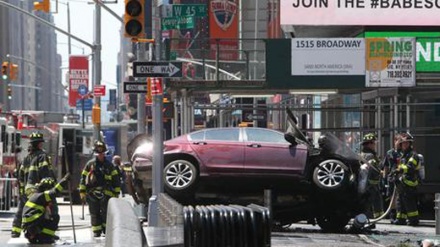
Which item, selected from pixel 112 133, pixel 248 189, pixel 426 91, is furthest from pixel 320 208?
pixel 112 133

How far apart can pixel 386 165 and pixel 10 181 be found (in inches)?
372

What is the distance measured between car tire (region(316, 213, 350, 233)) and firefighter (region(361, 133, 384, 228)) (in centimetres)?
52

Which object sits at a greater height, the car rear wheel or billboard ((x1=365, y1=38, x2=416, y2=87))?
billboard ((x1=365, y1=38, x2=416, y2=87))

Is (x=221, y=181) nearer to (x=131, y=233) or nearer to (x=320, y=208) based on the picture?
(x=320, y=208)

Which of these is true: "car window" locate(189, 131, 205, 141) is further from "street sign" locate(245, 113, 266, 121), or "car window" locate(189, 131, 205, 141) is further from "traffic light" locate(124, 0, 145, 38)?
"street sign" locate(245, 113, 266, 121)

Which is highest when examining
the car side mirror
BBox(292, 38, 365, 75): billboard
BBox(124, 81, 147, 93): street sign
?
BBox(292, 38, 365, 75): billboard

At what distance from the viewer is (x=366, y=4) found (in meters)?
23.3

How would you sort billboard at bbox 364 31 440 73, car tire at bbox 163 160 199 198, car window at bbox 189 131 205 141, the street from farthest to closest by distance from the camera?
billboard at bbox 364 31 440 73 → car window at bbox 189 131 205 141 → car tire at bbox 163 160 199 198 → the street

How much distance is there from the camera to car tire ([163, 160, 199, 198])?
56.3ft

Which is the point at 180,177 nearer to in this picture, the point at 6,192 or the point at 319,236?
the point at 319,236

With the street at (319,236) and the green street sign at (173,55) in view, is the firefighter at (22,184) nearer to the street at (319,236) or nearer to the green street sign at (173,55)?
the street at (319,236)

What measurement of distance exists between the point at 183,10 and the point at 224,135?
5622 mm

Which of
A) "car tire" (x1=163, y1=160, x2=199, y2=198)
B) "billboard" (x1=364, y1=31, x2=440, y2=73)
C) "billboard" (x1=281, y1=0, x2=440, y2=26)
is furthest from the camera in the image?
"billboard" (x1=281, y1=0, x2=440, y2=26)

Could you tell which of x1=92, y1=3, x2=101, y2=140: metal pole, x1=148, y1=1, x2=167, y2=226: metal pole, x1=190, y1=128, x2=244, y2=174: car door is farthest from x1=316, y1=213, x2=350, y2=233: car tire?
x1=92, y1=3, x2=101, y2=140: metal pole
